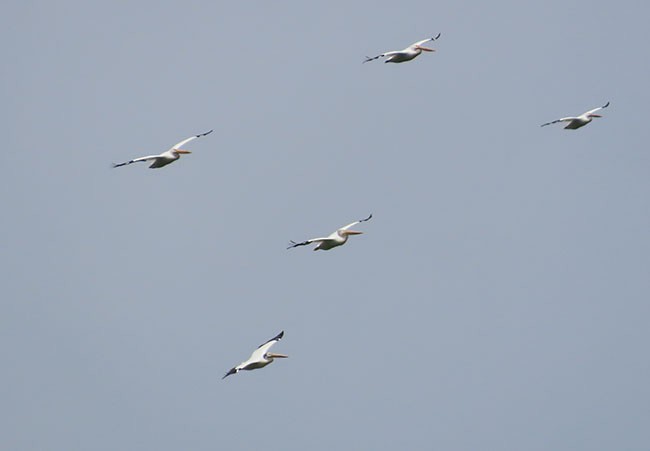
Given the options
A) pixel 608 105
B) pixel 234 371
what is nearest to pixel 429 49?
pixel 608 105

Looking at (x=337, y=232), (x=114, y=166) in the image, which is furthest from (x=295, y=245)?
(x=114, y=166)

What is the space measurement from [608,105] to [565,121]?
2.22 metres

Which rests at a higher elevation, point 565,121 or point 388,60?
point 388,60

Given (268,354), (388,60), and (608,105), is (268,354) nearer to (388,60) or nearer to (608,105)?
(388,60)

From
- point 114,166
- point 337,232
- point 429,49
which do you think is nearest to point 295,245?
point 337,232

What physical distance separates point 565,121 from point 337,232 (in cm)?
1622

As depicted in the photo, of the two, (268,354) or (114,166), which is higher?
(114,166)

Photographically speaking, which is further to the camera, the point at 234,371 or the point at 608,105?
the point at 608,105

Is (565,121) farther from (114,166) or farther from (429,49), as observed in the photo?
(114,166)

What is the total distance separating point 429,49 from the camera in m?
85.2

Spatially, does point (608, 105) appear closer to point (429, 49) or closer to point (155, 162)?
point (429, 49)

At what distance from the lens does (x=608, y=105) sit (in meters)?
86.6

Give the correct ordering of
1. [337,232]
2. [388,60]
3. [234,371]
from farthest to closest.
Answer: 1. [388,60]
2. [337,232]
3. [234,371]

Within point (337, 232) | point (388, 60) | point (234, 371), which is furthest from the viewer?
point (388, 60)
